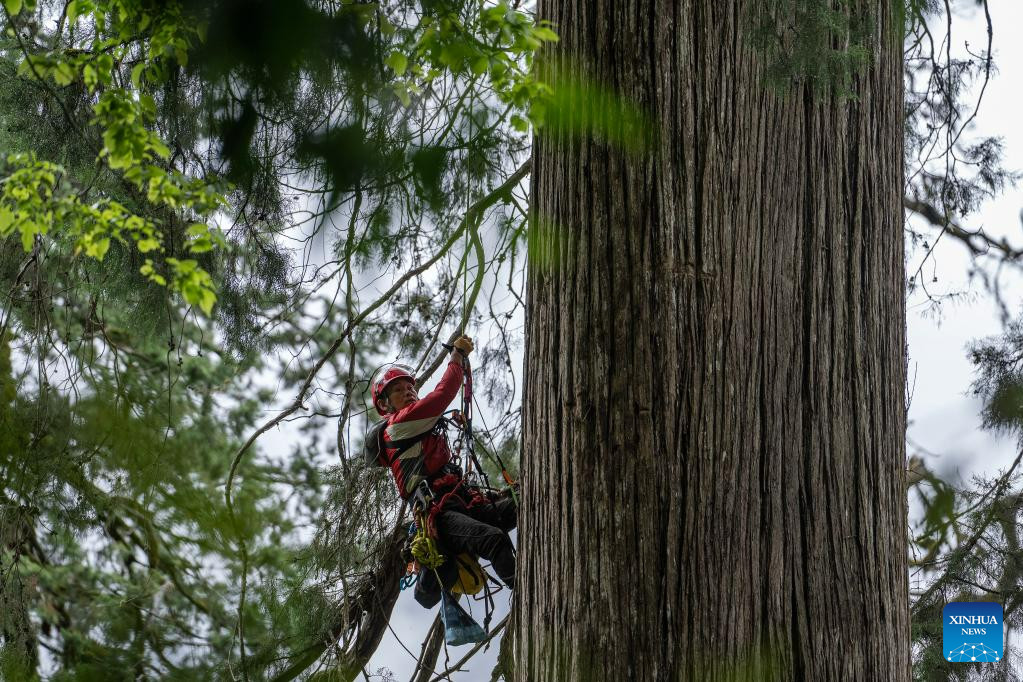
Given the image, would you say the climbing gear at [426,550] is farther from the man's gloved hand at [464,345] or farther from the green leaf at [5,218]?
the green leaf at [5,218]

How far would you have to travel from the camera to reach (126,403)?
4.32 m

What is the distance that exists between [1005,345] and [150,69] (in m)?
4.28

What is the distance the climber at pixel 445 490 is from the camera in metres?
3.23

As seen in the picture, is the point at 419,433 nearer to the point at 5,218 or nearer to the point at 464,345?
the point at 464,345

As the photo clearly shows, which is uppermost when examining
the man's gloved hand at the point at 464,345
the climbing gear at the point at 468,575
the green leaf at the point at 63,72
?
the green leaf at the point at 63,72

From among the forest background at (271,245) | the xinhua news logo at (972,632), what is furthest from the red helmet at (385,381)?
the xinhua news logo at (972,632)

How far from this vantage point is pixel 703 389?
1913 millimetres

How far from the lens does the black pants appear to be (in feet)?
10.5

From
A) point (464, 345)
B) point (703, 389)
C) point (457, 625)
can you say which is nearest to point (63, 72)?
point (464, 345)

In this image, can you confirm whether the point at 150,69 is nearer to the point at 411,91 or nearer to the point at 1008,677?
the point at 411,91

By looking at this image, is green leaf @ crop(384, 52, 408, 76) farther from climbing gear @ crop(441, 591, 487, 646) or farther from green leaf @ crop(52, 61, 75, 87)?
climbing gear @ crop(441, 591, 487, 646)

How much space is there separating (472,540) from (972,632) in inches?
109

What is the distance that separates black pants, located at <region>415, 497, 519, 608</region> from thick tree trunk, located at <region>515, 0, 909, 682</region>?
113 cm

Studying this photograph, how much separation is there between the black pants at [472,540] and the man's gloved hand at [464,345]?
52 centimetres
